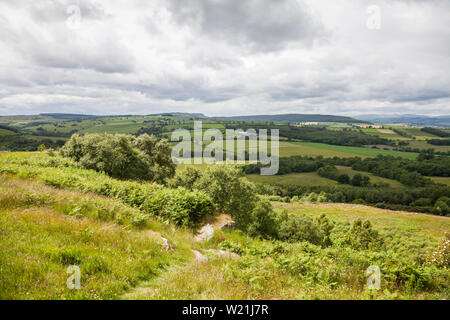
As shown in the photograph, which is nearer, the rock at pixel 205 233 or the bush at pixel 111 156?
the rock at pixel 205 233

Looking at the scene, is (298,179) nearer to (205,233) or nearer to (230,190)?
(230,190)

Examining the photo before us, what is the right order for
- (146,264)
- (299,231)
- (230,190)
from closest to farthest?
1. (146,264)
2. (230,190)
3. (299,231)

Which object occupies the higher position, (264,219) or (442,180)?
(264,219)

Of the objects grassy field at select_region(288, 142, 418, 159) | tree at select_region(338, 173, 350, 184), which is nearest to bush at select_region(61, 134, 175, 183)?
tree at select_region(338, 173, 350, 184)

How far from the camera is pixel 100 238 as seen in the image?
7.36 metres

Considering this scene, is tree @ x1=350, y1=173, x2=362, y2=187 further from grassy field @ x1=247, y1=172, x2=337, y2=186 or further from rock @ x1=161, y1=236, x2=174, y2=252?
rock @ x1=161, y1=236, x2=174, y2=252

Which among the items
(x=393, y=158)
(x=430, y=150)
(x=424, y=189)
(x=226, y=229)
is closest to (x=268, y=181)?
(x=424, y=189)

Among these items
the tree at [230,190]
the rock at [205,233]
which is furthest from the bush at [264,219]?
the rock at [205,233]

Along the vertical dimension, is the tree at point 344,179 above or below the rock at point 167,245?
below

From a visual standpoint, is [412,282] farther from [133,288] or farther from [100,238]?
[100,238]

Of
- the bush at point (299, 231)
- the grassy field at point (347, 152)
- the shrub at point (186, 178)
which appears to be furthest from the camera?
the grassy field at point (347, 152)

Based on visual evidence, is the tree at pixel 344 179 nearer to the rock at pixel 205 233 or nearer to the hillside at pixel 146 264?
→ the hillside at pixel 146 264

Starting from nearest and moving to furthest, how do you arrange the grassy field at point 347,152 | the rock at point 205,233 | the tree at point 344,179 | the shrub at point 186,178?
the rock at point 205,233, the shrub at point 186,178, the tree at point 344,179, the grassy field at point 347,152

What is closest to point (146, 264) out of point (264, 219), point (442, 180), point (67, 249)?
point (67, 249)
